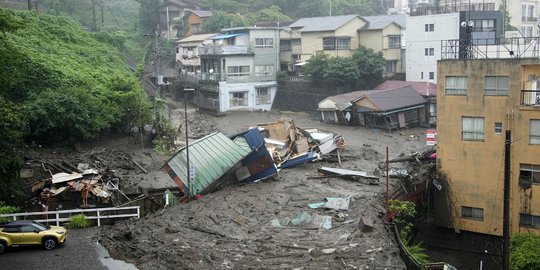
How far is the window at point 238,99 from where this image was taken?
169 feet

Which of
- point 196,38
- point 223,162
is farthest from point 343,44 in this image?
point 223,162

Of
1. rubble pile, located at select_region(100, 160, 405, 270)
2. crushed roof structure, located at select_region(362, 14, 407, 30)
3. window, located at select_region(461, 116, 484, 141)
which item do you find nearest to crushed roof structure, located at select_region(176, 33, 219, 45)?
crushed roof structure, located at select_region(362, 14, 407, 30)

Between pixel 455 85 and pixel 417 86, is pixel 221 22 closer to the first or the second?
pixel 417 86

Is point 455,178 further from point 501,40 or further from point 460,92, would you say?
point 501,40

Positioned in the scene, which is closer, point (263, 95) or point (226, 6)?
point (263, 95)

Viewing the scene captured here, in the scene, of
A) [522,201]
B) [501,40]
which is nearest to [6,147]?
[522,201]

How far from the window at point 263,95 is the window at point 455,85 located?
2712 cm

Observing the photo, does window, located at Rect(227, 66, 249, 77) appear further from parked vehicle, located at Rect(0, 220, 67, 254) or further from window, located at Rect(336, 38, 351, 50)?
parked vehicle, located at Rect(0, 220, 67, 254)

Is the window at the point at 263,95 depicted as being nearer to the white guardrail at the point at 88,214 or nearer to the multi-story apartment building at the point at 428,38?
the multi-story apartment building at the point at 428,38

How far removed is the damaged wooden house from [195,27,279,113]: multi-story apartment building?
382 inches

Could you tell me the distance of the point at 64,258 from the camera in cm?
1809

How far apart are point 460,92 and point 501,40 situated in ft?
34.1

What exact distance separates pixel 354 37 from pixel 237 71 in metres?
12.1

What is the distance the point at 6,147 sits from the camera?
23.5 meters
